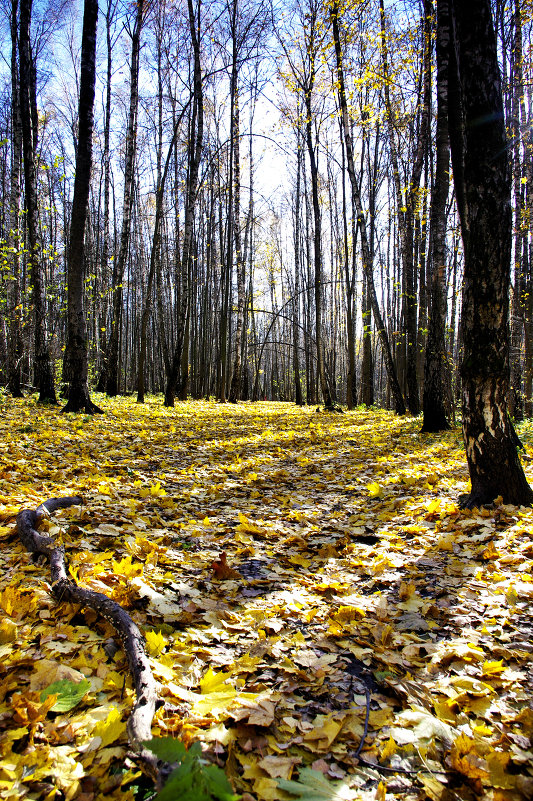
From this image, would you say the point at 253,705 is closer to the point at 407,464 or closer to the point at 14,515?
the point at 14,515

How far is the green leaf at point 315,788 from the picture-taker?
41.7 inches

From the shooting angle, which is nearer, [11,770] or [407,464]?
[11,770]

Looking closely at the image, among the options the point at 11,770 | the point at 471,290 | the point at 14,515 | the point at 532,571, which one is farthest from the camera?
the point at 471,290

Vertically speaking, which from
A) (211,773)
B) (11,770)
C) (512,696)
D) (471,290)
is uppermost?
(471,290)

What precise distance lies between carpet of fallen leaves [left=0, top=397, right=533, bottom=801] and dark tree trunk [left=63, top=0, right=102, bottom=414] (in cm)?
410

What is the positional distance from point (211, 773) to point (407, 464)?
481 centimetres

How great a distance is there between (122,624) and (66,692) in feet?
Result: 0.95

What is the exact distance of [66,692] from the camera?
4.42 feet

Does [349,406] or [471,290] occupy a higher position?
[471,290]

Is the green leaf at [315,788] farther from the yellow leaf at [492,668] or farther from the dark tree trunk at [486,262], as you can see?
the dark tree trunk at [486,262]

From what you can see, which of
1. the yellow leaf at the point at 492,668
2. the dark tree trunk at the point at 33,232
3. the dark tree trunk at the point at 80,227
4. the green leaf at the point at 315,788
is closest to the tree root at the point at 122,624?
the green leaf at the point at 315,788

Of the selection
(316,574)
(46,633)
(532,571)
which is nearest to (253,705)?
(46,633)

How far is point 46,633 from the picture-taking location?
1.64m

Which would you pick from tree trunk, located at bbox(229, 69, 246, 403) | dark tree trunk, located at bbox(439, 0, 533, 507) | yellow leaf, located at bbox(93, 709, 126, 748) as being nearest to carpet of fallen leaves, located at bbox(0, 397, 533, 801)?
yellow leaf, located at bbox(93, 709, 126, 748)
